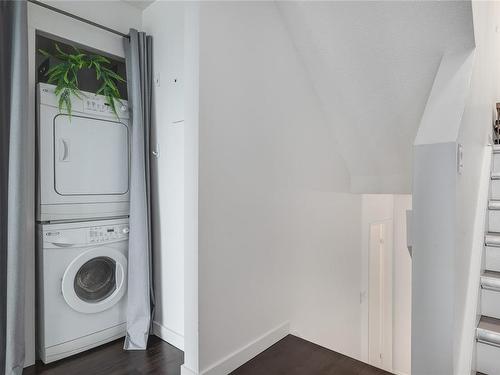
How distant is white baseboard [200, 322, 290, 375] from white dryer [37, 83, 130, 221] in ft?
4.62

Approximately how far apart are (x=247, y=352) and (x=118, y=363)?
91cm

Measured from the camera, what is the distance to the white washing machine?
220cm

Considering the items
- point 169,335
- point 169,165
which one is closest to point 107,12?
point 169,165

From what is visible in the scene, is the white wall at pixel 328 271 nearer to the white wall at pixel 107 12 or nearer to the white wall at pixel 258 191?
the white wall at pixel 258 191

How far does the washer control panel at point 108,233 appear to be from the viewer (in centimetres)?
242

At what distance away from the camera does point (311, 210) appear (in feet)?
8.63

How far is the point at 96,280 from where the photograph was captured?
2.56 meters

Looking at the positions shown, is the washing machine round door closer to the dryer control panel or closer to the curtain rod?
the dryer control panel

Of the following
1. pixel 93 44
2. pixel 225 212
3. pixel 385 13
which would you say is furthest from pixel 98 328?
pixel 385 13

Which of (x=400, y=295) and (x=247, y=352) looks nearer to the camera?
(x=247, y=352)

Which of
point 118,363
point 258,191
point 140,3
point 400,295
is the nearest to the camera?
point 258,191

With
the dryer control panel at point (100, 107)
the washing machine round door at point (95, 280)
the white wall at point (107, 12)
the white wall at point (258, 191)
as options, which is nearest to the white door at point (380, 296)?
the white wall at point (258, 191)

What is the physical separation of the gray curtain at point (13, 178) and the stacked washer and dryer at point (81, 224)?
0.64ft

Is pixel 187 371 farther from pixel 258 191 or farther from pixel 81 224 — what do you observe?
pixel 81 224
